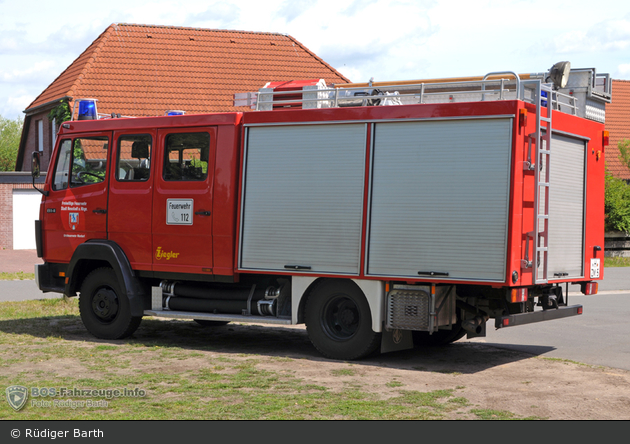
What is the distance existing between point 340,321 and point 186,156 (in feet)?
9.38

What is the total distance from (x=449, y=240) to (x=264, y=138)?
2.60 m

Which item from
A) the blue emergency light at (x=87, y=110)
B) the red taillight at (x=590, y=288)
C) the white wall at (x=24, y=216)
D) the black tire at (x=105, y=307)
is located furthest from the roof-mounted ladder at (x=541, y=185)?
the white wall at (x=24, y=216)

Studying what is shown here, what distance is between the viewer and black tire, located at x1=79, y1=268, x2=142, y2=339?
33.3 ft

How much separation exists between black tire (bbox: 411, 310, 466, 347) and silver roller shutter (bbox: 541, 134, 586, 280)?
1.60m

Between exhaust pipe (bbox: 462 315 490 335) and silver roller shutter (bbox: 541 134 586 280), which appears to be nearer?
exhaust pipe (bbox: 462 315 490 335)

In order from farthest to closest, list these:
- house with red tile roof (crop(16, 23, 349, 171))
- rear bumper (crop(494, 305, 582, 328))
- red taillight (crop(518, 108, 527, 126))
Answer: house with red tile roof (crop(16, 23, 349, 171)) < rear bumper (crop(494, 305, 582, 328)) < red taillight (crop(518, 108, 527, 126))

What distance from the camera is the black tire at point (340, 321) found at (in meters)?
8.70

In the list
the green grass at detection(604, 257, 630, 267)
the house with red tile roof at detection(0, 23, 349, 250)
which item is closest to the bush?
the green grass at detection(604, 257, 630, 267)

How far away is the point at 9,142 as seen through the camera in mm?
76688

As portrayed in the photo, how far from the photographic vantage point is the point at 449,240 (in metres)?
8.17

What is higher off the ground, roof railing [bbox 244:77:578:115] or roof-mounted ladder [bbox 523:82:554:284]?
roof railing [bbox 244:77:578:115]

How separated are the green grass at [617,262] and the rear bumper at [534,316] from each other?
17471 mm

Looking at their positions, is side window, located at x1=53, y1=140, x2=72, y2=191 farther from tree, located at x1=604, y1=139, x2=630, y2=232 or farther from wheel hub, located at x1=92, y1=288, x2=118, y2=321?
tree, located at x1=604, y1=139, x2=630, y2=232
